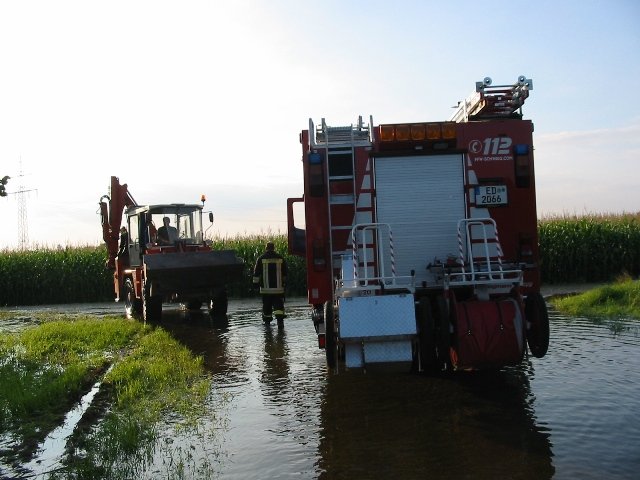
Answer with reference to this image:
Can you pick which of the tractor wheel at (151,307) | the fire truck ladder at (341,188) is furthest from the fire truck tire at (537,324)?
the tractor wheel at (151,307)

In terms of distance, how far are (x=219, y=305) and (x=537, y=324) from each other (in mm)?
10430

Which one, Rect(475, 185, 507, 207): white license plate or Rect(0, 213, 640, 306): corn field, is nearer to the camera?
Rect(475, 185, 507, 207): white license plate

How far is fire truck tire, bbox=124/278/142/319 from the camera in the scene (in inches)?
692

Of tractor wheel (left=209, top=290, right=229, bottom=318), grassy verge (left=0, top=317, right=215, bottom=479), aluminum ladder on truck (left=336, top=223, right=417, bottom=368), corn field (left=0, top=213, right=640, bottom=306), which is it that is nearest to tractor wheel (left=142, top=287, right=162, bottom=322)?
tractor wheel (left=209, top=290, right=229, bottom=318)

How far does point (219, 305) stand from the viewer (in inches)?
672

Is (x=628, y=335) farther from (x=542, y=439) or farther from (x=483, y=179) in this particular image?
(x=542, y=439)

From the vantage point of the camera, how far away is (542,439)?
608 centimetres

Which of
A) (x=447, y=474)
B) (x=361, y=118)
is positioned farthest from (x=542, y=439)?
(x=361, y=118)

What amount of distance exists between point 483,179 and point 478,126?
2.25 ft

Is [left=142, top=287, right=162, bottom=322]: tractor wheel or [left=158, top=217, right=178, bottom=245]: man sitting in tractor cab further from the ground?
[left=158, top=217, right=178, bottom=245]: man sitting in tractor cab

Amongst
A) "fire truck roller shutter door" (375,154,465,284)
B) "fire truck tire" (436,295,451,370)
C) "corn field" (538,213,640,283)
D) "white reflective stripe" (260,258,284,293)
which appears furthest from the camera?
"corn field" (538,213,640,283)

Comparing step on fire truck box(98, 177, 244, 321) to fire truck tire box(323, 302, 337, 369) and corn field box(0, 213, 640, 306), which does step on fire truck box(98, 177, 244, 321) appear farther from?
fire truck tire box(323, 302, 337, 369)

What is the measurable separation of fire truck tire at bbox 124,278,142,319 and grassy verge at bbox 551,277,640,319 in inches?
403

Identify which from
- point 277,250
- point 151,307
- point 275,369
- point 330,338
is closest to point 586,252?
point 277,250
